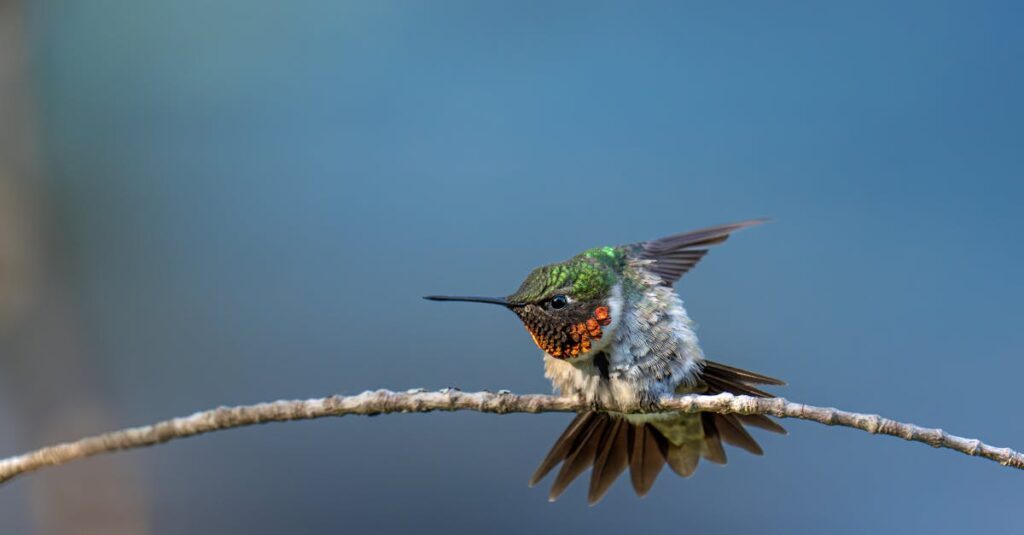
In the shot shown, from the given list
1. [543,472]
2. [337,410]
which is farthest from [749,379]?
[337,410]

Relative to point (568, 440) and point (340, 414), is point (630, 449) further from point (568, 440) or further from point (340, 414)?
point (340, 414)

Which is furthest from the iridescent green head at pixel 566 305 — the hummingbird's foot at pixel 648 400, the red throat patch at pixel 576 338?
→ the hummingbird's foot at pixel 648 400

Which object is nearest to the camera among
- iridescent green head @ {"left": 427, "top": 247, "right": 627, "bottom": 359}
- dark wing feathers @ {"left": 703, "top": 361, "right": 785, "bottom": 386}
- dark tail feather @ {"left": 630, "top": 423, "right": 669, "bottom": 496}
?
iridescent green head @ {"left": 427, "top": 247, "right": 627, "bottom": 359}

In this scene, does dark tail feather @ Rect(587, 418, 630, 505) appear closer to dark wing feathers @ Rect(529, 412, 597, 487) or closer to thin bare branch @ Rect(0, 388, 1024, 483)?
dark wing feathers @ Rect(529, 412, 597, 487)

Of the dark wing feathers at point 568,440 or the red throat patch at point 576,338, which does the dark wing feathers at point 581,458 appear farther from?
the red throat patch at point 576,338

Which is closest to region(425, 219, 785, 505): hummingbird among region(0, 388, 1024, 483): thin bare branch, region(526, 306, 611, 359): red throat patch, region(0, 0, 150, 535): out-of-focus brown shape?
region(526, 306, 611, 359): red throat patch

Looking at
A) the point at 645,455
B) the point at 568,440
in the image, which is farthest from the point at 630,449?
the point at 568,440

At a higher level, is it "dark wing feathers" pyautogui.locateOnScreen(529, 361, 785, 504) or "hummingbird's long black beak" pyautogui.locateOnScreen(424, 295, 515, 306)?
"hummingbird's long black beak" pyautogui.locateOnScreen(424, 295, 515, 306)
